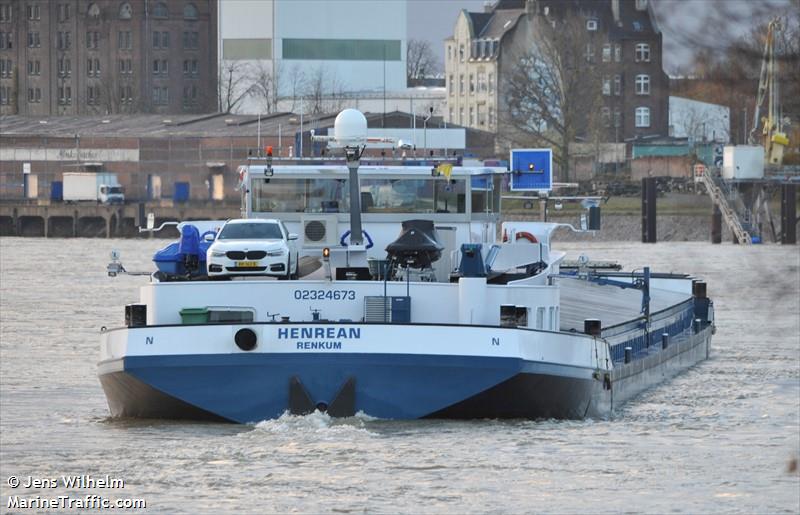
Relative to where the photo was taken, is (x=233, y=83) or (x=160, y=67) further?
(x=160, y=67)

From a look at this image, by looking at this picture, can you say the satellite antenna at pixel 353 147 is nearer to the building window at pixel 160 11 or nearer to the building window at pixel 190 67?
the building window at pixel 190 67

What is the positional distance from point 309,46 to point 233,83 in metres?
7.22

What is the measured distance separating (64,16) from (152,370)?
449 ft

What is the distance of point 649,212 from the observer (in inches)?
3755

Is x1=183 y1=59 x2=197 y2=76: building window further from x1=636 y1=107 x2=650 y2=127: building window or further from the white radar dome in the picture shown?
the white radar dome

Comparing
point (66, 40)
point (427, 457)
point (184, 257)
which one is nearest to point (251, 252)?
point (184, 257)

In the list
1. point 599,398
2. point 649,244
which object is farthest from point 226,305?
point 649,244

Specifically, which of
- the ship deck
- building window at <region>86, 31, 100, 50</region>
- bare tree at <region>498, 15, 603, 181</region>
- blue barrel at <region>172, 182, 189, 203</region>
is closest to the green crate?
the ship deck

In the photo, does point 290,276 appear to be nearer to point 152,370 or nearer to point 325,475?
point 152,370

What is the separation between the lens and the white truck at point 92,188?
122 metres

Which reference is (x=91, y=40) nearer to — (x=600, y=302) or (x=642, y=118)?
(x=642, y=118)

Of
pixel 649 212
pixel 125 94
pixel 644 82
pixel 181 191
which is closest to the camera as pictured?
pixel 644 82

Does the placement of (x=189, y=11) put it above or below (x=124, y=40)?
above

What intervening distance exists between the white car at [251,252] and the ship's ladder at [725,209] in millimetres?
68668
